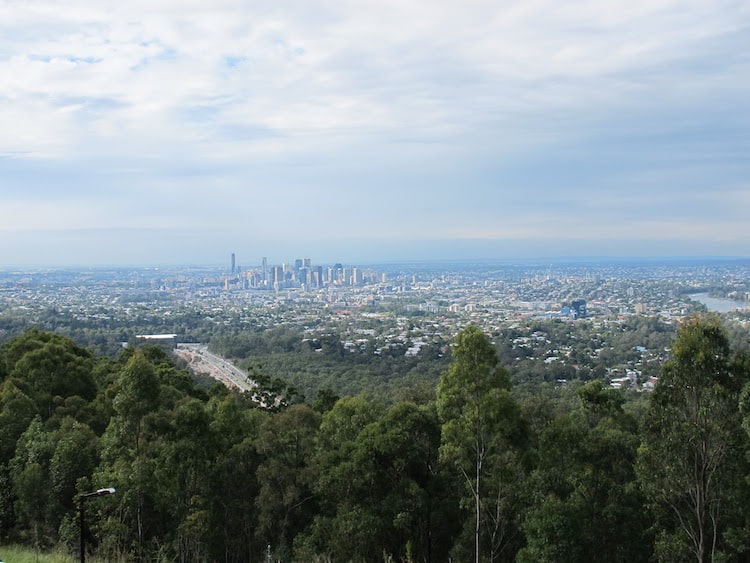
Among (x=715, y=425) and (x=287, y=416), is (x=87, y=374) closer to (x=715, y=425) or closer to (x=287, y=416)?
(x=287, y=416)

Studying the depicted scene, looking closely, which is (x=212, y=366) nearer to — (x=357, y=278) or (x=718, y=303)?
Result: (x=718, y=303)

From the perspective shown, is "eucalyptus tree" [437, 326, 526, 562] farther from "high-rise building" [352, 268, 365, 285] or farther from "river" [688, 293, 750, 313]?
"high-rise building" [352, 268, 365, 285]

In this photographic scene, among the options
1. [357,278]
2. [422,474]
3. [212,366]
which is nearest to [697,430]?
[422,474]

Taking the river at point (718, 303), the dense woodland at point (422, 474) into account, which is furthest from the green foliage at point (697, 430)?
the river at point (718, 303)

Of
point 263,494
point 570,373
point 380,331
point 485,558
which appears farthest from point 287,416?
point 380,331

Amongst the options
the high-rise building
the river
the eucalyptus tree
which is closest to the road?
the eucalyptus tree

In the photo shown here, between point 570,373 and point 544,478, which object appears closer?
point 544,478
